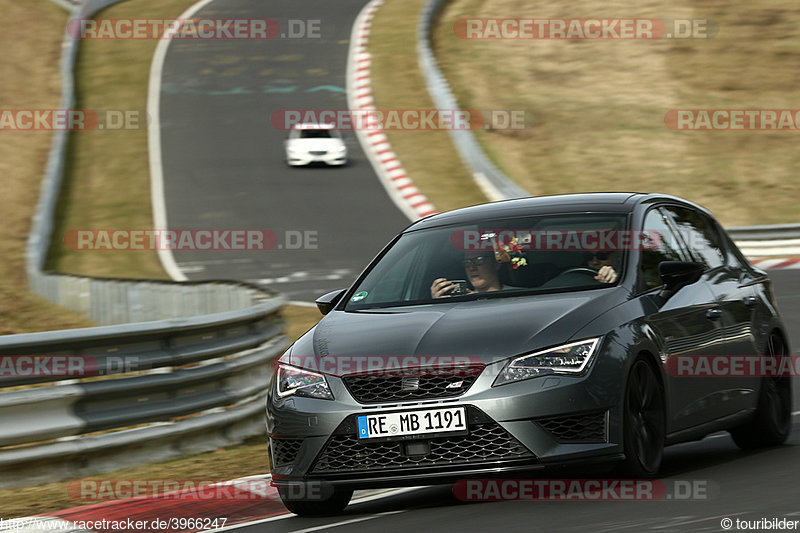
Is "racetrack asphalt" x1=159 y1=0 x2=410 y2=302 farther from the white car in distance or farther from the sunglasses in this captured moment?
the sunglasses

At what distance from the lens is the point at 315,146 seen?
96.0ft

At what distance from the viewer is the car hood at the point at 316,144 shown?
95.8 feet

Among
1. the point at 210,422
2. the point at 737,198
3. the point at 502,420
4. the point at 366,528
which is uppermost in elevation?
the point at 502,420

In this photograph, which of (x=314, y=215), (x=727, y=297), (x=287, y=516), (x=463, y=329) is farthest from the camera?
(x=314, y=215)

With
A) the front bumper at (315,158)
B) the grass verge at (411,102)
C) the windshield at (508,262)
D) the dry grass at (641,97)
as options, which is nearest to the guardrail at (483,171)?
the grass verge at (411,102)

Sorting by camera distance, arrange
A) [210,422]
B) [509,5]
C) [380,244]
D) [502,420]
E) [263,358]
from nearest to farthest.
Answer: [502,420] → [210,422] → [263,358] → [380,244] → [509,5]

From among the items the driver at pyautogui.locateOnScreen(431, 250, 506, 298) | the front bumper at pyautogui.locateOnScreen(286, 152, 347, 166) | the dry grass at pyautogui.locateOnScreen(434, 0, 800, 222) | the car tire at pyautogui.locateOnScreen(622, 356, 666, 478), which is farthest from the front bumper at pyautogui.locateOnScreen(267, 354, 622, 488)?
the front bumper at pyautogui.locateOnScreen(286, 152, 347, 166)

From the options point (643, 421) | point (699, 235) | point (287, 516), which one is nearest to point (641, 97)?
point (699, 235)

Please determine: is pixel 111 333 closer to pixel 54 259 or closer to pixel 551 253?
pixel 551 253

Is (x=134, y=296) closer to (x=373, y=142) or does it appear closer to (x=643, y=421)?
(x=643, y=421)

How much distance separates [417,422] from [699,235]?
9.47 feet

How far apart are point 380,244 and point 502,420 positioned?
56.8 feet

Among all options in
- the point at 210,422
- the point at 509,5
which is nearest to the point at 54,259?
the point at 210,422

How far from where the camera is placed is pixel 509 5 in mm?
42469
